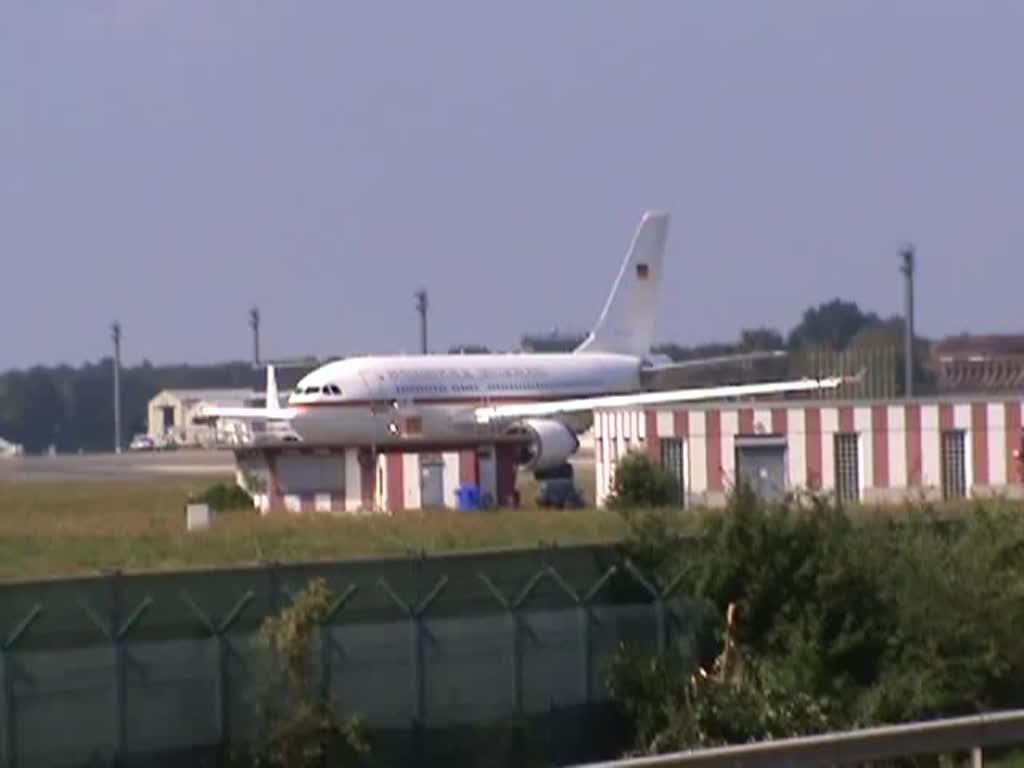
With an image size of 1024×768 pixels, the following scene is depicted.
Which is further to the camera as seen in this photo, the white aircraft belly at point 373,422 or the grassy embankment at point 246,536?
the white aircraft belly at point 373,422

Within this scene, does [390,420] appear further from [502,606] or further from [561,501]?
[502,606]

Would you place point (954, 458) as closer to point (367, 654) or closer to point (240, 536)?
point (240, 536)

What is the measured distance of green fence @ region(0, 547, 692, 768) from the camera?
18953 mm

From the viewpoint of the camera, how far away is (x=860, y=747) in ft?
54.7

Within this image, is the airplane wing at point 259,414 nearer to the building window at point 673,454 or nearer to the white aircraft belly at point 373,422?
the white aircraft belly at point 373,422

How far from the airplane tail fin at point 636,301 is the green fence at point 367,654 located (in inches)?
2688

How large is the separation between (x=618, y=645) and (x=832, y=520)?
8.54 ft

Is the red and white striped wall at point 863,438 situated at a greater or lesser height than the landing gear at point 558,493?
greater

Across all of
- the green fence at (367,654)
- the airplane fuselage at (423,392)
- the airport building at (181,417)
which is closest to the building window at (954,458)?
the airplane fuselage at (423,392)

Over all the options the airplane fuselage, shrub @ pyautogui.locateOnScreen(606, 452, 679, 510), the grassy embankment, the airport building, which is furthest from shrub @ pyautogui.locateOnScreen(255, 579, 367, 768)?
the airport building

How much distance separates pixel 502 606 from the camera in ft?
71.4

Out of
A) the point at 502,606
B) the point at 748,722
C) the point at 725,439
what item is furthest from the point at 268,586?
the point at 725,439

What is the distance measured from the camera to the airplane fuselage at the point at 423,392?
73.9 meters

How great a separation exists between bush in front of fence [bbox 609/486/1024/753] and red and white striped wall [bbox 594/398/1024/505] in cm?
2274
